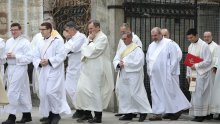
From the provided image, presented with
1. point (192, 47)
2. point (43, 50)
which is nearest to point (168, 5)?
point (192, 47)

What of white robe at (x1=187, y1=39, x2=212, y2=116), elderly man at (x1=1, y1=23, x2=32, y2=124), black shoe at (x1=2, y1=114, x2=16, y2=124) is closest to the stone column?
white robe at (x1=187, y1=39, x2=212, y2=116)

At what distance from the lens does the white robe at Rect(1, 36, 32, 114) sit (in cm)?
1220

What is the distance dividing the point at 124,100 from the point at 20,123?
7.20 feet

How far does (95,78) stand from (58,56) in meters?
1.03

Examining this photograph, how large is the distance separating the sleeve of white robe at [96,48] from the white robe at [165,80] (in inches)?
49.8

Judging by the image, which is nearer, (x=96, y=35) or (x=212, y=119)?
(x=96, y=35)

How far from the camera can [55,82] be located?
11.8 m

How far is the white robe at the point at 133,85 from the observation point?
12906 mm

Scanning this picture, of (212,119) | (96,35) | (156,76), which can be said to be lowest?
(212,119)

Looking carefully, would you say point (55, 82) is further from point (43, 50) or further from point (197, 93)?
point (197, 93)

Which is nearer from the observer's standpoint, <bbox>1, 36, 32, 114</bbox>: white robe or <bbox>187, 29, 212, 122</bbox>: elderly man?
<bbox>1, 36, 32, 114</bbox>: white robe

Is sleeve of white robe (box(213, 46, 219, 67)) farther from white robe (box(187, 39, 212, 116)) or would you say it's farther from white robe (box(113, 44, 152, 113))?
white robe (box(113, 44, 152, 113))

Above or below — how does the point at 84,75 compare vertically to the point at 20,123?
above

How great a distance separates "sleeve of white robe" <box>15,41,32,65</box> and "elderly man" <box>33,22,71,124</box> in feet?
0.88
